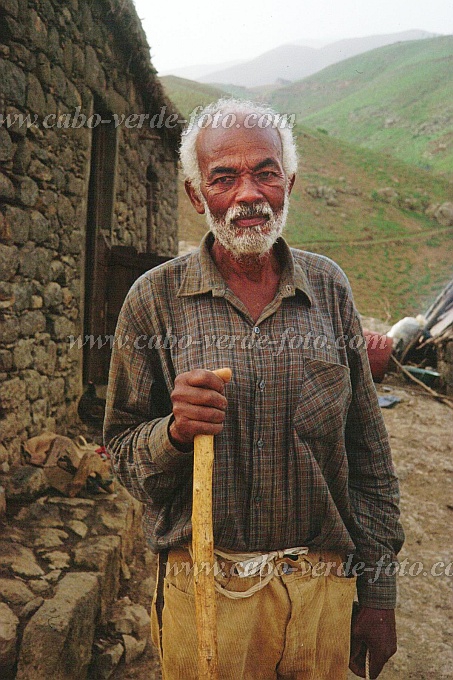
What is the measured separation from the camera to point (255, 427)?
152cm

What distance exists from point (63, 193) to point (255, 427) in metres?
3.70

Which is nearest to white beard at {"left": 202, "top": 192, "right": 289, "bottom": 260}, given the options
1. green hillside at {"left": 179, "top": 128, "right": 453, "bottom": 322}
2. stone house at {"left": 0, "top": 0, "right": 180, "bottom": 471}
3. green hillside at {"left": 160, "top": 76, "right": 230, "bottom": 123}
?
stone house at {"left": 0, "top": 0, "right": 180, "bottom": 471}

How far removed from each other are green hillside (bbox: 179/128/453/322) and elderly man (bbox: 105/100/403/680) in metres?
16.3

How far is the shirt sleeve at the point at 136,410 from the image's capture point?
153cm

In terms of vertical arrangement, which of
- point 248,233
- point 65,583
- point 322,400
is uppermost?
point 248,233

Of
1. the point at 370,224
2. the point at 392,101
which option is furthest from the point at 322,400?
the point at 392,101

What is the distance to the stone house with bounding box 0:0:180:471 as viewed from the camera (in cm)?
386

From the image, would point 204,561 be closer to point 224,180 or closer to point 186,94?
point 224,180

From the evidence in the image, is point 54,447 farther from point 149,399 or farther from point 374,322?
point 374,322

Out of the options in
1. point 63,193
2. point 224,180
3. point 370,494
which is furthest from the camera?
point 63,193

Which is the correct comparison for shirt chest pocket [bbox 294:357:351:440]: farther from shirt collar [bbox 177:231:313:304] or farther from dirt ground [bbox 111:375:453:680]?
dirt ground [bbox 111:375:453:680]

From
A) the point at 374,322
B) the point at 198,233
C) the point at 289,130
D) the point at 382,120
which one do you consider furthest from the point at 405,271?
the point at 382,120

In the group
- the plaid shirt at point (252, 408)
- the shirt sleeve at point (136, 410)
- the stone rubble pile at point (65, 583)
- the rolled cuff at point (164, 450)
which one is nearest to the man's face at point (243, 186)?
the plaid shirt at point (252, 408)

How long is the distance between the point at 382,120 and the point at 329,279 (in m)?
53.2
